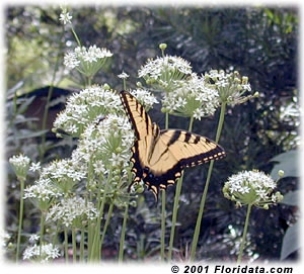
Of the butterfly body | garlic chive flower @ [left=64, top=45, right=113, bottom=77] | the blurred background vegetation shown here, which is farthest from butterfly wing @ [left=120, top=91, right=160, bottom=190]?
the blurred background vegetation

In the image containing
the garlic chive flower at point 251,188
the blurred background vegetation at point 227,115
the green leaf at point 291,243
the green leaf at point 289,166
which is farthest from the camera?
the blurred background vegetation at point 227,115

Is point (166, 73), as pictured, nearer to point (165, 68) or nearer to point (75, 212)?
point (165, 68)

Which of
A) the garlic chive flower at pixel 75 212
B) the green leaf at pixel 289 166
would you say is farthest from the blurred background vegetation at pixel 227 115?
the garlic chive flower at pixel 75 212

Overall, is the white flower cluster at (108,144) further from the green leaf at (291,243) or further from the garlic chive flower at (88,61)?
the green leaf at (291,243)

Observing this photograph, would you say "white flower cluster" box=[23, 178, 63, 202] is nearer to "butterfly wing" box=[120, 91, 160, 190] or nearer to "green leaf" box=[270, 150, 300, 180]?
"butterfly wing" box=[120, 91, 160, 190]

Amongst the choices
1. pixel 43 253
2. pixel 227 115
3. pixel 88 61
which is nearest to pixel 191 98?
pixel 88 61

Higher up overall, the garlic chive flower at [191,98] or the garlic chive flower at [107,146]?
the garlic chive flower at [191,98]

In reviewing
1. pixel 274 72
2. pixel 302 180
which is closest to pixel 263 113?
pixel 274 72
